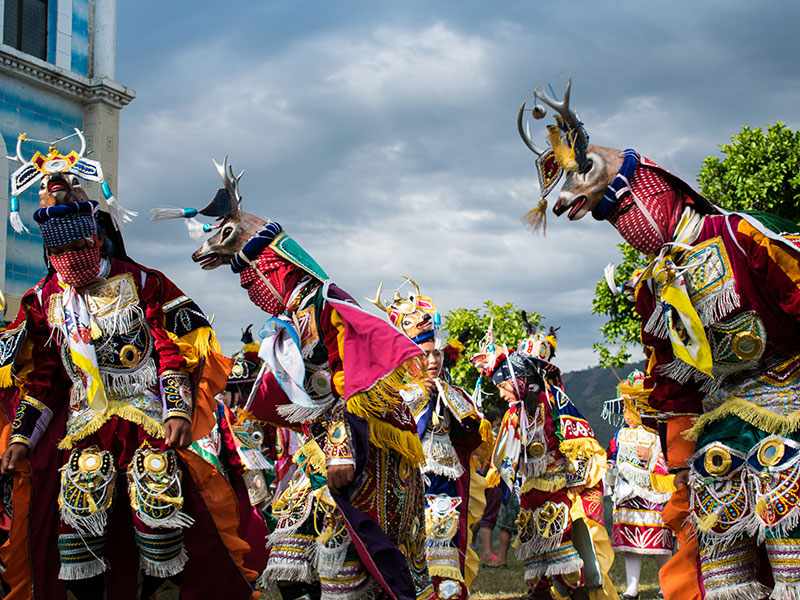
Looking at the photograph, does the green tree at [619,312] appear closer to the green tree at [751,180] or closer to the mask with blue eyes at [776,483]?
the green tree at [751,180]

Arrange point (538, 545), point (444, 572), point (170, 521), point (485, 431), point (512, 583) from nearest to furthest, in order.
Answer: point (170, 521) → point (444, 572) → point (538, 545) → point (485, 431) → point (512, 583)

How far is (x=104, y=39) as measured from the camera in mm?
18219

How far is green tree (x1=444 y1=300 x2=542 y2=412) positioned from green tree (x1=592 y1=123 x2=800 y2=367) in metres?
1.86

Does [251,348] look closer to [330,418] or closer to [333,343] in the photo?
[330,418]

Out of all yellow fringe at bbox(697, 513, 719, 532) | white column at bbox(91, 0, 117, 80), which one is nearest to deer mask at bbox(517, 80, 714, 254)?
yellow fringe at bbox(697, 513, 719, 532)

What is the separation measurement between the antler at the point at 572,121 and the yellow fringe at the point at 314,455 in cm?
209

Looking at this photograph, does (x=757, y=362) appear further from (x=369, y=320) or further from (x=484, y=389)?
(x=484, y=389)

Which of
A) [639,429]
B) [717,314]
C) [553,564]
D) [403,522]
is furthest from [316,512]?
[639,429]

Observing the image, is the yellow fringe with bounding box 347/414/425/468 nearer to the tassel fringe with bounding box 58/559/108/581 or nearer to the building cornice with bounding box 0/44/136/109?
the tassel fringe with bounding box 58/559/108/581

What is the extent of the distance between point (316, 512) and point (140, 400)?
129cm

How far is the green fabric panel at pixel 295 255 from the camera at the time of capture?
5.42 m

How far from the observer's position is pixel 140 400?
5.58 meters

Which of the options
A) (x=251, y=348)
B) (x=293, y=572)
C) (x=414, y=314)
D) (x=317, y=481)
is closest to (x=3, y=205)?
(x=251, y=348)

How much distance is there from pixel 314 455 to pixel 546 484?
11.3ft
